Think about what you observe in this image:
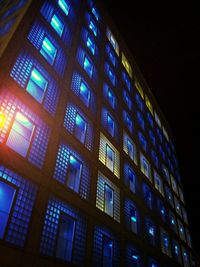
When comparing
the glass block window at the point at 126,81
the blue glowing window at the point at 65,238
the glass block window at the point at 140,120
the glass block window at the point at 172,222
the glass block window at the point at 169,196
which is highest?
the glass block window at the point at 126,81

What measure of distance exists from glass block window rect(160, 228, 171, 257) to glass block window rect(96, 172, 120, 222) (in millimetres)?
8938

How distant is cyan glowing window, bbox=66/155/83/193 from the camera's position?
43.2 feet

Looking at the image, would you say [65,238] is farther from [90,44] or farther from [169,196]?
[169,196]

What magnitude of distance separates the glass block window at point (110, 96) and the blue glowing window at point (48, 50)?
6.28 metres

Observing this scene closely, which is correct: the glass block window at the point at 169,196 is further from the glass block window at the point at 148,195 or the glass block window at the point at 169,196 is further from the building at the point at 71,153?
the glass block window at the point at 148,195

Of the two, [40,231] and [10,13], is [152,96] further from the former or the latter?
[40,231]

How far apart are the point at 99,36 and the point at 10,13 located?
10.3 meters

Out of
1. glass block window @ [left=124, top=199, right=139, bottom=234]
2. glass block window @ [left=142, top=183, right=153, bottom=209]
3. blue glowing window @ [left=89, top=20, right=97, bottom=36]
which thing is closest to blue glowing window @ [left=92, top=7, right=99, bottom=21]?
blue glowing window @ [left=89, top=20, right=97, bottom=36]

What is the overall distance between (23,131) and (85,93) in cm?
769

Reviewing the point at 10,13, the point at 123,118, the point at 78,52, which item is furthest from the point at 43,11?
the point at 123,118

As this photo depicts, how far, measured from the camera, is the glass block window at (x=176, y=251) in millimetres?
24659

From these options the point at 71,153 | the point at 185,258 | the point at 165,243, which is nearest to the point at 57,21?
the point at 71,153

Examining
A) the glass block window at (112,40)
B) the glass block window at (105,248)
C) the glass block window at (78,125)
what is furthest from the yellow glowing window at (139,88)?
the glass block window at (105,248)

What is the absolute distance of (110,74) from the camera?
23.8 metres
